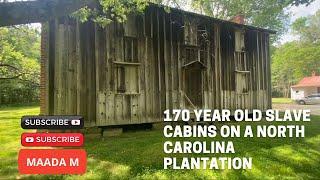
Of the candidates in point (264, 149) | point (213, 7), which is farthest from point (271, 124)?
point (213, 7)

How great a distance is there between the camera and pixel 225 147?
12.2 meters

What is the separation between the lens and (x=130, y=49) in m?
15.6

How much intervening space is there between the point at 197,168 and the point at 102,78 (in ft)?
22.5

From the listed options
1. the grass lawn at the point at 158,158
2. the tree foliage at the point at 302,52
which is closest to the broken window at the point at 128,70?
the grass lawn at the point at 158,158

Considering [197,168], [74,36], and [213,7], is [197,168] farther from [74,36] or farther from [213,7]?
[213,7]

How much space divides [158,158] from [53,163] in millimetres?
3087

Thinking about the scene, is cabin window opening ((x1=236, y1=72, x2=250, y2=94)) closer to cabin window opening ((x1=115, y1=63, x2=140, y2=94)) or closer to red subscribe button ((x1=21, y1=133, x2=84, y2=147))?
cabin window opening ((x1=115, y1=63, x2=140, y2=94))

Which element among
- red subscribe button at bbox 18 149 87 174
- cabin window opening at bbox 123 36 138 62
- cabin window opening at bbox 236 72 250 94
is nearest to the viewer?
red subscribe button at bbox 18 149 87 174

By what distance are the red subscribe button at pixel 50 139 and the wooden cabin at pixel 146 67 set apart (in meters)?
4.84

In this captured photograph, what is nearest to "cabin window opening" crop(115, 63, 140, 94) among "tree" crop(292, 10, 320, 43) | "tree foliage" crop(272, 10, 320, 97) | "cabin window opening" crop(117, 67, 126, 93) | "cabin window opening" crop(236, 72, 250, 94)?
"cabin window opening" crop(117, 67, 126, 93)

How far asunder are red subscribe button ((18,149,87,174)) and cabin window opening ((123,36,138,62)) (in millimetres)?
7046

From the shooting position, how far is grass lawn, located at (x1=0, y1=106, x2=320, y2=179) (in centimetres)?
883

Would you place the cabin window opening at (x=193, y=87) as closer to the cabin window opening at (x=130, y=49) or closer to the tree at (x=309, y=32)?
the cabin window opening at (x=130, y=49)

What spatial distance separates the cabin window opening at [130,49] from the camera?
1547cm
